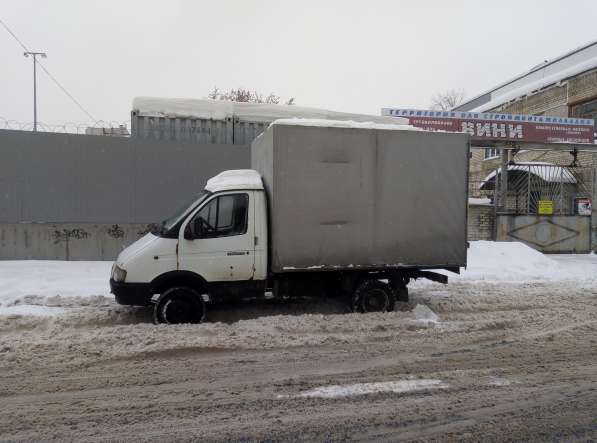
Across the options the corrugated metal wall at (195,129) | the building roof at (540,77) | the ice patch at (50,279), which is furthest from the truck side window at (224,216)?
the building roof at (540,77)

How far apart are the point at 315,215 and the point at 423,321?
2.35 meters

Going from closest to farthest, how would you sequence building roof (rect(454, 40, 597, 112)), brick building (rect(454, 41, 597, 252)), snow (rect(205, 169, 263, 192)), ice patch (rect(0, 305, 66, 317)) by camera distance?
1. snow (rect(205, 169, 263, 192))
2. ice patch (rect(0, 305, 66, 317))
3. brick building (rect(454, 41, 597, 252))
4. building roof (rect(454, 40, 597, 112))

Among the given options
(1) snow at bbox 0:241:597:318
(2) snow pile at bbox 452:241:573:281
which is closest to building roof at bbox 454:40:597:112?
(1) snow at bbox 0:241:597:318

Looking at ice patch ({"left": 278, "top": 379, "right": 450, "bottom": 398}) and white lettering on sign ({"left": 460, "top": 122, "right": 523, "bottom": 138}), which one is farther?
white lettering on sign ({"left": 460, "top": 122, "right": 523, "bottom": 138})

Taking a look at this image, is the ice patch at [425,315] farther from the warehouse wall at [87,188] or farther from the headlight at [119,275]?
the warehouse wall at [87,188]

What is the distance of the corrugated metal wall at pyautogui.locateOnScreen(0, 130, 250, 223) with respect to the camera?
35.2 feet

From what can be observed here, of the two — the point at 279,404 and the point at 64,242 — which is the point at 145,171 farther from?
the point at 279,404

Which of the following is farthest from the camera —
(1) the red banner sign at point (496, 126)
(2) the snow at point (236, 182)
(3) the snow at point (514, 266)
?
(1) the red banner sign at point (496, 126)

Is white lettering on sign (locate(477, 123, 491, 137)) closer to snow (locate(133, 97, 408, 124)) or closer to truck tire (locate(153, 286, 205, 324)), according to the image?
snow (locate(133, 97, 408, 124))

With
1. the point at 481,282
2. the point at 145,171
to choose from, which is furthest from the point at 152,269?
the point at 481,282

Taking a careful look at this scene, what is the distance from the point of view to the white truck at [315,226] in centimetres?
636

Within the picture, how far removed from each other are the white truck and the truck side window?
2cm

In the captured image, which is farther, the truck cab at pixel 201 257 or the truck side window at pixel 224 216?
the truck side window at pixel 224 216

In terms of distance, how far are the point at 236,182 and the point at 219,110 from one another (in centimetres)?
625
